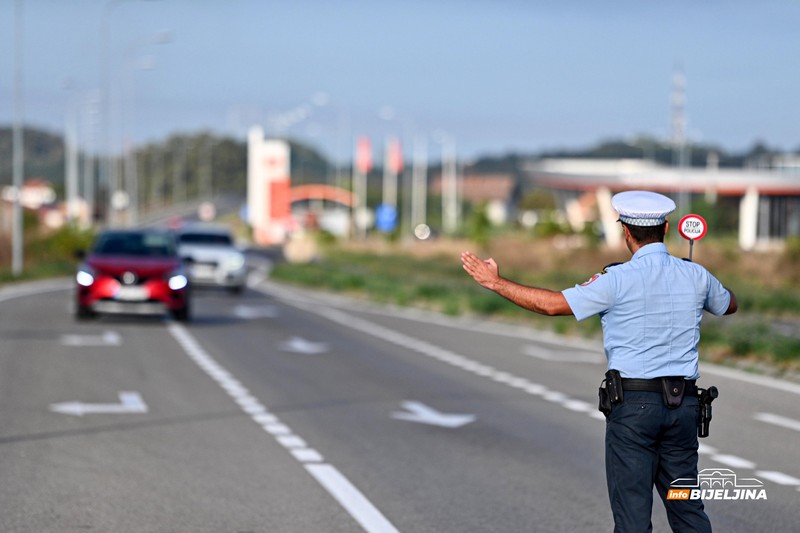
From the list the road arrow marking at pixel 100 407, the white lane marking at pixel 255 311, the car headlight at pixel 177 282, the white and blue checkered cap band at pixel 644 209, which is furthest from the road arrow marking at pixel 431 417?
the white lane marking at pixel 255 311

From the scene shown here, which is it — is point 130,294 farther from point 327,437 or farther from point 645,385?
point 645,385

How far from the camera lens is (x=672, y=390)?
5.89 meters

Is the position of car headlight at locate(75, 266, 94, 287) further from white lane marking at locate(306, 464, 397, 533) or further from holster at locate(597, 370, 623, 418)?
holster at locate(597, 370, 623, 418)

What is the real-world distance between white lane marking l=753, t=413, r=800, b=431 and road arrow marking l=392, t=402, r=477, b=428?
269 centimetres

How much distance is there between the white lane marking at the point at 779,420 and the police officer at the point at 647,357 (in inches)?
325

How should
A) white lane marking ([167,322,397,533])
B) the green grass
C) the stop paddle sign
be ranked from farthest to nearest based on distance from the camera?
1. the green grass
2. white lane marking ([167,322,397,533])
3. the stop paddle sign

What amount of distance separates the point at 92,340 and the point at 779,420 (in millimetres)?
11595

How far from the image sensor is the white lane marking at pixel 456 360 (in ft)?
40.8

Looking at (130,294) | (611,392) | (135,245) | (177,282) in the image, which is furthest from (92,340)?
(611,392)

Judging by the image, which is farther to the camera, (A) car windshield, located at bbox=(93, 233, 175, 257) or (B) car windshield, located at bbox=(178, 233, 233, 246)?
(B) car windshield, located at bbox=(178, 233, 233, 246)

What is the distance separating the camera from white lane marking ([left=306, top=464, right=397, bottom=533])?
348 inches

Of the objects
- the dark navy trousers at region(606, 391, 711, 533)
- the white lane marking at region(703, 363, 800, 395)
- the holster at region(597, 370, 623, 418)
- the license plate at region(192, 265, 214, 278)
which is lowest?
the license plate at region(192, 265, 214, 278)

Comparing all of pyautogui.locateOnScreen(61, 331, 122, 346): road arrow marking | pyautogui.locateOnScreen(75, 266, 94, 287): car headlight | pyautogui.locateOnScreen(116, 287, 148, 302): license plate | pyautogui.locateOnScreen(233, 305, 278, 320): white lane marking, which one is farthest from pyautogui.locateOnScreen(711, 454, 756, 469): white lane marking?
pyautogui.locateOnScreen(233, 305, 278, 320): white lane marking

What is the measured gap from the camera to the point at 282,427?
526 inches
